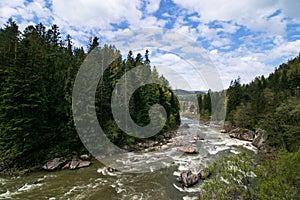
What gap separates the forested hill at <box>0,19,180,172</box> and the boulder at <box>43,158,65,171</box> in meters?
0.74

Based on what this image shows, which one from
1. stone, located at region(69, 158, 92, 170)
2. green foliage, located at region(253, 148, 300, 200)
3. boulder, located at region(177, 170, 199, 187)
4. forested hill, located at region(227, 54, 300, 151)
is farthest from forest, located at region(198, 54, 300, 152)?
stone, located at region(69, 158, 92, 170)

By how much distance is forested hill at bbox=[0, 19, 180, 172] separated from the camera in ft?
50.2

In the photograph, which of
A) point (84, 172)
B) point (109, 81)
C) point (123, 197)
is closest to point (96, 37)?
point (109, 81)

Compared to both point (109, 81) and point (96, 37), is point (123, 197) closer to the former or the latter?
point (109, 81)

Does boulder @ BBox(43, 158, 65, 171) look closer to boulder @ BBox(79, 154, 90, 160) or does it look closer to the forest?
boulder @ BBox(79, 154, 90, 160)

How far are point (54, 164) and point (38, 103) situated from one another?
5.55 metres

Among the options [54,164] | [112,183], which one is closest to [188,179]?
[112,183]

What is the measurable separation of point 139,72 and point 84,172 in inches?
703

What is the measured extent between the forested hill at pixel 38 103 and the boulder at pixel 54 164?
2.43 ft

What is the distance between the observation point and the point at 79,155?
19391 millimetres

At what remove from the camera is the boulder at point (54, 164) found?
53.3 ft

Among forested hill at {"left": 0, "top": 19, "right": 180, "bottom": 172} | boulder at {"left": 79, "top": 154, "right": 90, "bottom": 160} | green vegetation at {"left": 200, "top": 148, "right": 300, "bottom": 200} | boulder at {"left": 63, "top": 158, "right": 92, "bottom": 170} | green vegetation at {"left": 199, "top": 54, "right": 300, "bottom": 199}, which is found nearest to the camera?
green vegetation at {"left": 200, "top": 148, "right": 300, "bottom": 200}

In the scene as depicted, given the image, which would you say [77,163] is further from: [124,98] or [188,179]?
[124,98]

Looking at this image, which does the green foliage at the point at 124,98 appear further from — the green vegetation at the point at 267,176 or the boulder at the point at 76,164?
the green vegetation at the point at 267,176
